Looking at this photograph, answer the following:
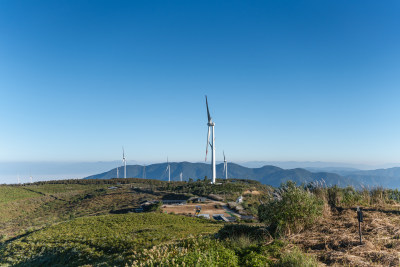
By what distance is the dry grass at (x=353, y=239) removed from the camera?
9023 millimetres

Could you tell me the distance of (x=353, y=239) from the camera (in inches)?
424

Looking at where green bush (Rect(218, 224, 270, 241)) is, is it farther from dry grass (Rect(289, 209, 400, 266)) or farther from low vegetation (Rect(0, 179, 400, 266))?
dry grass (Rect(289, 209, 400, 266))

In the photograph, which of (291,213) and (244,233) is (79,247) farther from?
(291,213)

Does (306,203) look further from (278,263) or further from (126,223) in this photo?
(126,223)

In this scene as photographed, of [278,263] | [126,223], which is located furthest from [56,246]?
[278,263]

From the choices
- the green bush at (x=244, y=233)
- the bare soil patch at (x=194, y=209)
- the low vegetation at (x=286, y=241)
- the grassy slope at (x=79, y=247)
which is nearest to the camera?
the low vegetation at (x=286, y=241)

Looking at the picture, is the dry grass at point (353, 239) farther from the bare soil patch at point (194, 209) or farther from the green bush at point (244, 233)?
the bare soil patch at point (194, 209)

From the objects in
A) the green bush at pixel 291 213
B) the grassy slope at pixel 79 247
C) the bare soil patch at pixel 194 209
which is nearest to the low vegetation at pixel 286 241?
the green bush at pixel 291 213

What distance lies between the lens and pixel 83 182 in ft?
512

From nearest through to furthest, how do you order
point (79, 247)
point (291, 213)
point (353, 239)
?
point (353, 239)
point (291, 213)
point (79, 247)

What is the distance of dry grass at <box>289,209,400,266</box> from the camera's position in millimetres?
9023

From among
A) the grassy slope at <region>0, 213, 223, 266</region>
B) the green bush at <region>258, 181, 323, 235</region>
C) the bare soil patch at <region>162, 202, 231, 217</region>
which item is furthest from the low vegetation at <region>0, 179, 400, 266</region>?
the bare soil patch at <region>162, 202, 231, 217</region>

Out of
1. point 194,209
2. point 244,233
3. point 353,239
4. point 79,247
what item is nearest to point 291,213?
point 353,239

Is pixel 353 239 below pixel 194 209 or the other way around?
the other way around
